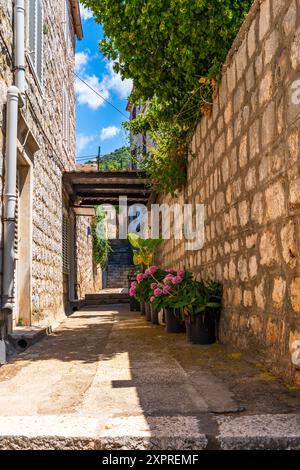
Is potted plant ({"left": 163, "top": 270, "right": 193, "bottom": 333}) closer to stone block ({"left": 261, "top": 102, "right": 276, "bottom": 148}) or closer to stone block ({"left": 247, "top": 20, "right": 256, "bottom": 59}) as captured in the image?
stone block ({"left": 261, "top": 102, "right": 276, "bottom": 148})

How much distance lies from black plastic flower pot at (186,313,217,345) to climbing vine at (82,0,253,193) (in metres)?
2.18

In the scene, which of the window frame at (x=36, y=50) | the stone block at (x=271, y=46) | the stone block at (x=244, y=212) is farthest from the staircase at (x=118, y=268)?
the stone block at (x=271, y=46)

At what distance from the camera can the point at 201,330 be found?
14.6 feet

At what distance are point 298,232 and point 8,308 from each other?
2909mm

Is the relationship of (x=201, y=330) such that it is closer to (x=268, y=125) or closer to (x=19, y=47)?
(x=268, y=125)

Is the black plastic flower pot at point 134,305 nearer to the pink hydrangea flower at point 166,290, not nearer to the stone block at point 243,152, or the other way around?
the pink hydrangea flower at point 166,290

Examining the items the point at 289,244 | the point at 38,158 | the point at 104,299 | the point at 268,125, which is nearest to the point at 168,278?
the point at 268,125

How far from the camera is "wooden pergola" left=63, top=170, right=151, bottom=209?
10.1m

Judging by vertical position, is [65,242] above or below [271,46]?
below

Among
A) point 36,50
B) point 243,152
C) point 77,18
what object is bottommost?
point 243,152

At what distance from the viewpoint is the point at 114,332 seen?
5938 mm

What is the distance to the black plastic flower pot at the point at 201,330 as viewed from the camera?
14.6 feet

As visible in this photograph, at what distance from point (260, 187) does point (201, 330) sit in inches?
67.5

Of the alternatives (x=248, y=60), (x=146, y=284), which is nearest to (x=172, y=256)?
(x=146, y=284)
